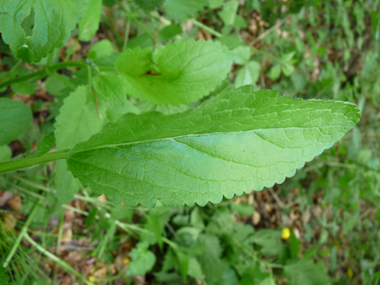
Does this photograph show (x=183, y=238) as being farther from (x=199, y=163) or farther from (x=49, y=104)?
(x=199, y=163)

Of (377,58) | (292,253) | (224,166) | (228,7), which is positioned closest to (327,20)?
(377,58)

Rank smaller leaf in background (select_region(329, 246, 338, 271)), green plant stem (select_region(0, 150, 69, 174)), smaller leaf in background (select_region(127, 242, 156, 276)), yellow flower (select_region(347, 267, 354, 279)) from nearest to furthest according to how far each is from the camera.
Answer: green plant stem (select_region(0, 150, 69, 174)), smaller leaf in background (select_region(127, 242, 156, 276)), smaller leaf in background (select_region(329, 246, 338, 271)), yellow flower (select_region(347, 267, 354, 279))

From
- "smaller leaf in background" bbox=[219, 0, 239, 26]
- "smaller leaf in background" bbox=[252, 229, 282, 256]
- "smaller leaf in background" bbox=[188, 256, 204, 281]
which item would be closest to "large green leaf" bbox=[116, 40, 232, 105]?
"smaller leaf in background" bbox=[219, 0, 239, 26]

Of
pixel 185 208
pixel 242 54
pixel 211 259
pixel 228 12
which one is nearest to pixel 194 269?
pixel 211 259

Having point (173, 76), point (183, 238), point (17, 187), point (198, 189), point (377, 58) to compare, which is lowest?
point (183, 238)

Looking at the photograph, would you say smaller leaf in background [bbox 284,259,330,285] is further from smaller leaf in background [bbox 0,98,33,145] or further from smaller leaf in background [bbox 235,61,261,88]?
smaller leaf in background [bbox 0,98,33,145]

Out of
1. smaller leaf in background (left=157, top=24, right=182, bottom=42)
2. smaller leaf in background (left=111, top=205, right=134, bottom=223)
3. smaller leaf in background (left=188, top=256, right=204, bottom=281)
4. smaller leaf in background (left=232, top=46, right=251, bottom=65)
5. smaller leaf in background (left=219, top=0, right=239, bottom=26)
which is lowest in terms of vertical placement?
smaller leaf in background (left=188, top=256, right=204, bottom=281)

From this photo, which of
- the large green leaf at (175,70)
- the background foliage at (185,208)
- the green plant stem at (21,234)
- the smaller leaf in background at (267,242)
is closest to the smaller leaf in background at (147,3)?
the background foliage at (185,208)
